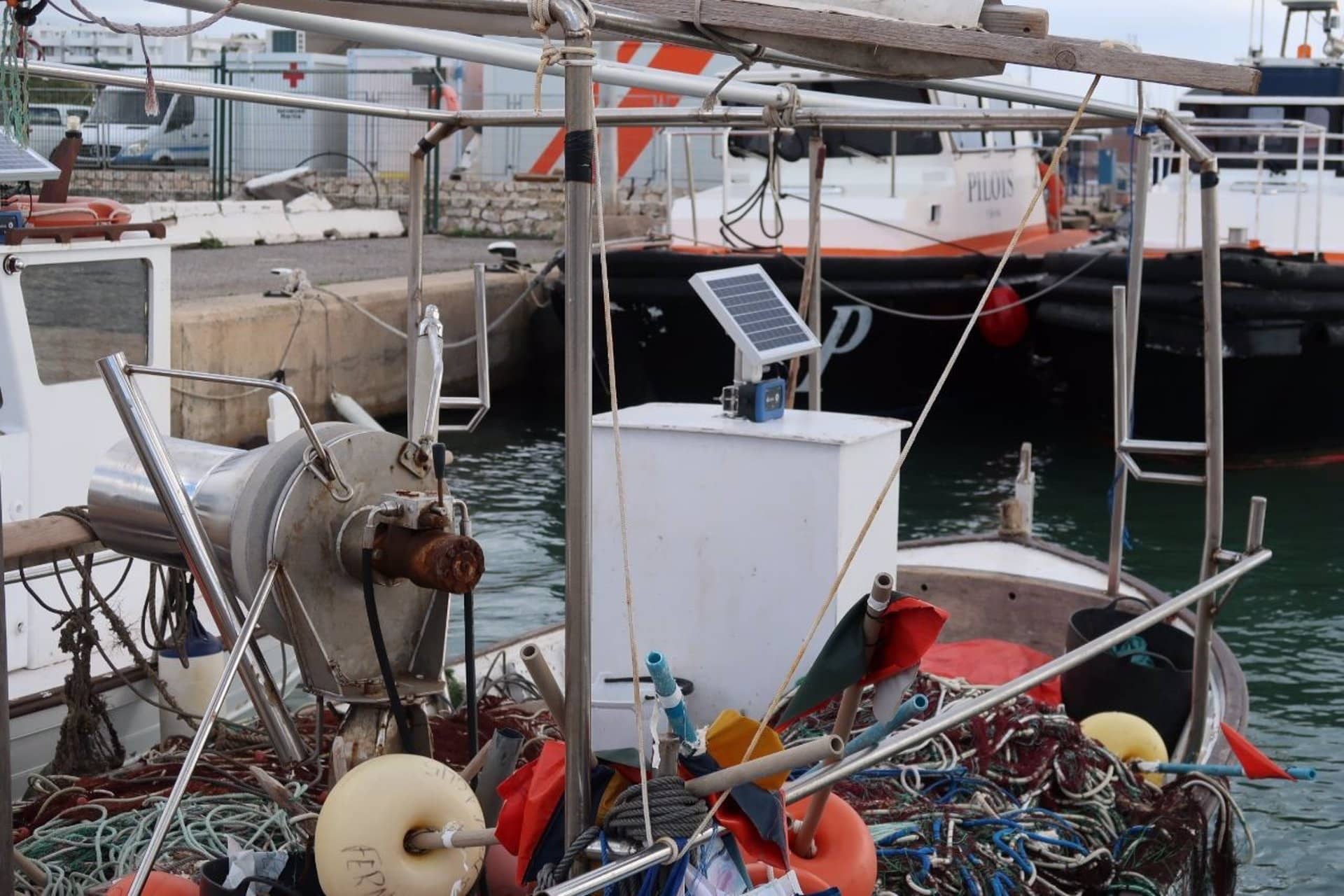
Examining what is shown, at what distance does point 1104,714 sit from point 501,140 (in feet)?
58.4

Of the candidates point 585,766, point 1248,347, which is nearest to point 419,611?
point 585,766

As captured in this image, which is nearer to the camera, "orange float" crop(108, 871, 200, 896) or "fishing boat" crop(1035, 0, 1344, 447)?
"orange float" crop(108, 871, 200, 896)

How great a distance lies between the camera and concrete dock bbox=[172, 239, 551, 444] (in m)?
11.1

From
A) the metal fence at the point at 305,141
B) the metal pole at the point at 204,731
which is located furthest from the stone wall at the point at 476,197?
the metal pole at the point at 204,731

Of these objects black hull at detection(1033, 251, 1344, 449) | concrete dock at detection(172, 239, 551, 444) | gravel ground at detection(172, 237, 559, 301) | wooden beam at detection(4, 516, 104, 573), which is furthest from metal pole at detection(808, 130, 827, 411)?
gravel ground at detection(172, 237, 559, 301)

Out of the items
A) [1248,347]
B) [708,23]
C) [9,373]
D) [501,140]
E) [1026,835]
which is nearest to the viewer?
[708,23]

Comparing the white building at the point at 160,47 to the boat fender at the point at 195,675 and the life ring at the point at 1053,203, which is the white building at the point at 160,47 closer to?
the life ring at the point at 1053,203

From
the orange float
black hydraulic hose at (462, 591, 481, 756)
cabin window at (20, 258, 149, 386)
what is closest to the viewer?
the orange float

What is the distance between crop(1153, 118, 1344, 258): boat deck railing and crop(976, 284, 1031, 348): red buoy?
143cm

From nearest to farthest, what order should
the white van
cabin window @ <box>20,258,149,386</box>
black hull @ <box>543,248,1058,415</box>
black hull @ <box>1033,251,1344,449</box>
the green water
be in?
cabin window @ <box>20,258,149,386</box> < the green water < black hull @ <box>1033,251,1344,449</box> < black hull @ <box>543,248,1058,415</box> < the white van

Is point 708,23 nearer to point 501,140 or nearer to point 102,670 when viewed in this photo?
point 102,670

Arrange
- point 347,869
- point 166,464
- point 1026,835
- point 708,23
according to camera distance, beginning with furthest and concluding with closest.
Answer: point 1026,835 < point 166,464 < point 347,869 < point 708,23

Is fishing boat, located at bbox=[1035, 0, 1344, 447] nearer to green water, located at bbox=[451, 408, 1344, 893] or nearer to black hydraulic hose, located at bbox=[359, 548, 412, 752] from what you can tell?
green water, located at bbox=[451, 408, 1344, 893]

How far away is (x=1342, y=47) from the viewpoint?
14984 mm
